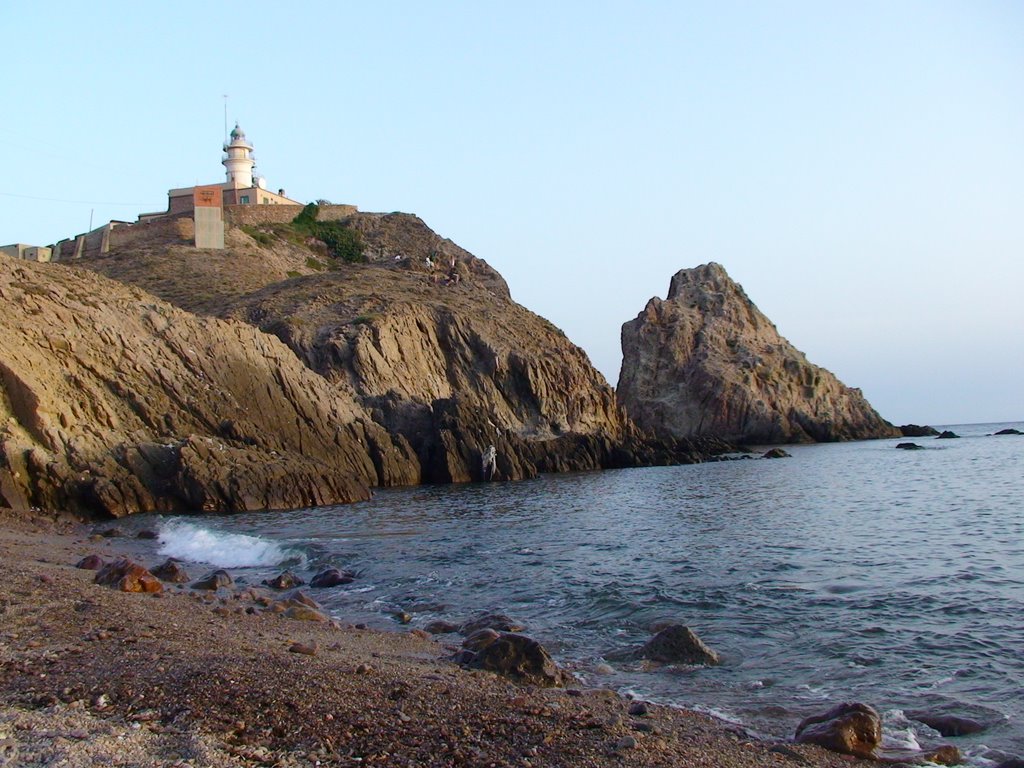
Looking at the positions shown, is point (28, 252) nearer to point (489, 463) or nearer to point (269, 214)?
point (269, 214)

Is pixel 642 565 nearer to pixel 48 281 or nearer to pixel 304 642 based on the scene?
pixel 304 642

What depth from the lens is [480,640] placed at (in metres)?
11.1

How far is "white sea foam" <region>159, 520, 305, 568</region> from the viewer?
65.8ft

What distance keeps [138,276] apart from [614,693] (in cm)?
6270

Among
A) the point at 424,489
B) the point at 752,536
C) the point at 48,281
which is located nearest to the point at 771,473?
the point at 424,489

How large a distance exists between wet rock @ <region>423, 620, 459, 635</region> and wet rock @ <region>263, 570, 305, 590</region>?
15.3 ft

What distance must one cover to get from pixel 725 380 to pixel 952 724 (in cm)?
7286

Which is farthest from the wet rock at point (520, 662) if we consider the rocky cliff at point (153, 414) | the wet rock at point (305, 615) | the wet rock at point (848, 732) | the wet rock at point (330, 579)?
the rocky cliff at point (153, 414)

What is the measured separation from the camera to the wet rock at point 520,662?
31.4 feet

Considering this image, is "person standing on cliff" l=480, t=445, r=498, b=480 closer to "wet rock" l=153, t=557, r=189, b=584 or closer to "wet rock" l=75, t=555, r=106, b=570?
"wet rock" l=153, t=557, r=189, b=584

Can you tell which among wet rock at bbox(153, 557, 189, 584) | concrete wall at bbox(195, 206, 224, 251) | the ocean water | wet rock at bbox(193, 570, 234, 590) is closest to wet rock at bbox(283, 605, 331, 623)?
the ocean water

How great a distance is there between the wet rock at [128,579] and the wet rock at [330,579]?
2889 mm

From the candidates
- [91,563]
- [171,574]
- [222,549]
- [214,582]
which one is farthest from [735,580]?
[222,549]

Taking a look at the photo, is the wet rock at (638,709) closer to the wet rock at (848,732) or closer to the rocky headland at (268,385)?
the wet rock at (848,732)
